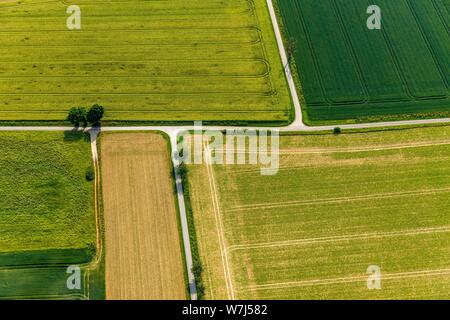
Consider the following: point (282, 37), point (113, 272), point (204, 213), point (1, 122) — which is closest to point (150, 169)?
point (204, 213)

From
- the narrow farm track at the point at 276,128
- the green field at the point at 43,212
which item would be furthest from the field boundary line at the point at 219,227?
the green field at the point at 43,212

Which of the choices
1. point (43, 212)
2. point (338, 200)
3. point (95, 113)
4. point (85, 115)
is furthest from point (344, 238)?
point (43, 212)

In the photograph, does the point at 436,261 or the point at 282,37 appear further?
the point at 282,37

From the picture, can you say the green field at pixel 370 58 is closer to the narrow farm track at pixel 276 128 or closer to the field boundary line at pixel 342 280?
the narrow farm track at pixel 276 128

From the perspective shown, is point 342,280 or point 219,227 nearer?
point 342,280

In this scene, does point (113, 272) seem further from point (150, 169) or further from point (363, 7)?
point (363, 7)

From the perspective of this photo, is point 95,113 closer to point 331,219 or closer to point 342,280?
point 331,219
